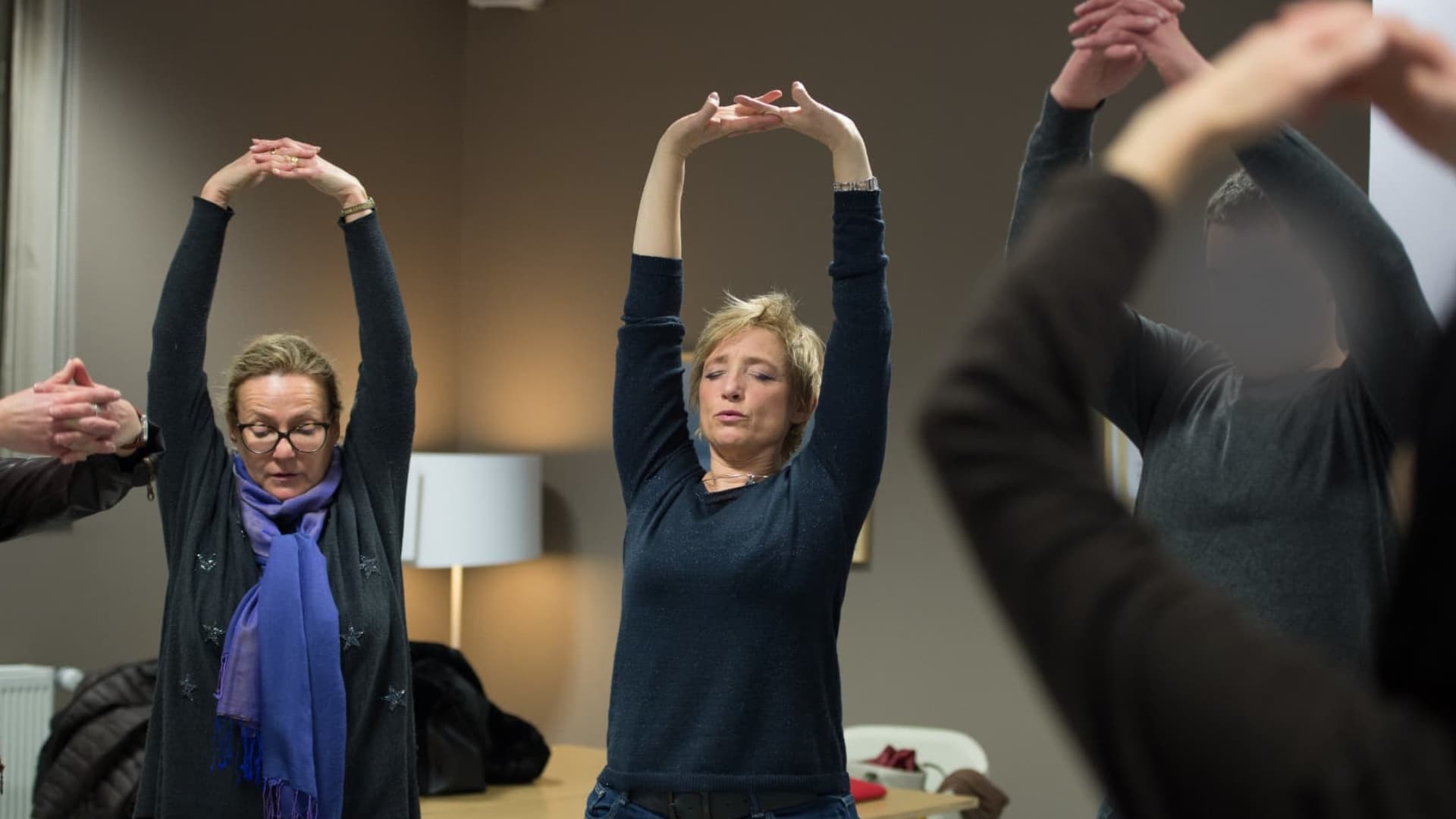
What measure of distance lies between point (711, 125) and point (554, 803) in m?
1.69

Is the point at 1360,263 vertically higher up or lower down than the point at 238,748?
higher up

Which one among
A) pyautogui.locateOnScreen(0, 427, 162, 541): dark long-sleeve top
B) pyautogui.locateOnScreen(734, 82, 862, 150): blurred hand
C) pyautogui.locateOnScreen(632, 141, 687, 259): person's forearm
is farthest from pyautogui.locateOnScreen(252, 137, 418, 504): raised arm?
pyautogui.locateOnScreen(734, 82, 862, 150): blurred hand

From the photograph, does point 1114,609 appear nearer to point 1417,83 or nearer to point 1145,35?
point 1417,83

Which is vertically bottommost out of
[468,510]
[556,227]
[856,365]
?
[468,510]

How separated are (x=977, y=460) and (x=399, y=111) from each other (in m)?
4.95

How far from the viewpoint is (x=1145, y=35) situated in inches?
47.3

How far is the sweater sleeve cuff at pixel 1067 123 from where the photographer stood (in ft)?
4.42

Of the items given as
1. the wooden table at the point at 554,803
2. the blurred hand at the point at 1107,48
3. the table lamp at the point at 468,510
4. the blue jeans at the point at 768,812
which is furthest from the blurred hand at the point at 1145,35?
the table lamp at the point at 468,510

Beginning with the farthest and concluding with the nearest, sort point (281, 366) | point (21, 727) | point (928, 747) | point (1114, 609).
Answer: point (928, 747)
point (21, 727)
point (281, 366)
point (1114, 609)

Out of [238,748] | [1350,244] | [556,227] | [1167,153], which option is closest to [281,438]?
[238,748]

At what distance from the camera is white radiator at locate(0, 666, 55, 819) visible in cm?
360

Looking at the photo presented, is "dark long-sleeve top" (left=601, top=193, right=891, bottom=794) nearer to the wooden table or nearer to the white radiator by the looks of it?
the wooden table

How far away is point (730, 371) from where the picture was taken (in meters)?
2.00

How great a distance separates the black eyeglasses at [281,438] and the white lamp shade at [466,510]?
7.46 feet
